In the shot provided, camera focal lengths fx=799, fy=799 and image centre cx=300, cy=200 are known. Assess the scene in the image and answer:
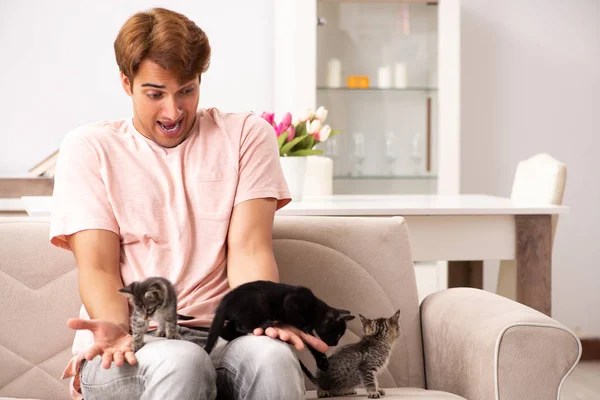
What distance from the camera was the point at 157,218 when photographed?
67.4 inches

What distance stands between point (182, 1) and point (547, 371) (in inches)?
134

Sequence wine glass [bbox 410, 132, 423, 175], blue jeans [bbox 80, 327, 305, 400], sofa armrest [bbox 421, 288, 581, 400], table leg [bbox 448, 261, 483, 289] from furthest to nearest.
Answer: wine glass [bbox 410, 132, 423, 175] → table leg [bbox 448, 261, 483, 289] → sofa armrest [bbox 421, 288, 581, 400] → blue jeans [bbox 80, 327, 305, 400]

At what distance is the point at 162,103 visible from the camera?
1.71m

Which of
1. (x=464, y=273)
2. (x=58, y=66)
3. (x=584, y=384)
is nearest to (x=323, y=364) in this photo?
(x=464, y=273)

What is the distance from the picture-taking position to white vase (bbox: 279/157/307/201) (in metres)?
2.94

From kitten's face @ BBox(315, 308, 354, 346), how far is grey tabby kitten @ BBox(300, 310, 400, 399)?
0.44 feet

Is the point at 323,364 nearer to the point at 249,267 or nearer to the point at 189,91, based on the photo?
the point at 249,267

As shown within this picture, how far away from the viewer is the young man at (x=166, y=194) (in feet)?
5.41

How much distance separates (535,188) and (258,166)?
67.3 inches

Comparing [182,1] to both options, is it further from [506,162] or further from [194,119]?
[194,119]

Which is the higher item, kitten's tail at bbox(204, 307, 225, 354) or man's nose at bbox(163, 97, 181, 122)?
man's nose at bbox(163, 97, 181, 122)

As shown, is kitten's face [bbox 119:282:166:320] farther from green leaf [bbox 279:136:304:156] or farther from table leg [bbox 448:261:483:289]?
table leg [bbox 448:261:483:289]

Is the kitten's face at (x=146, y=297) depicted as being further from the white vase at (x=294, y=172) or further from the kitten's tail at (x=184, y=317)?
the white vase at (x=294, y=172)

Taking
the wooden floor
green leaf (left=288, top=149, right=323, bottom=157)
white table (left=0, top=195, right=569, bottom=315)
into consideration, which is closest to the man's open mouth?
white table (left=0, top=195, right=569, bottom=315)
